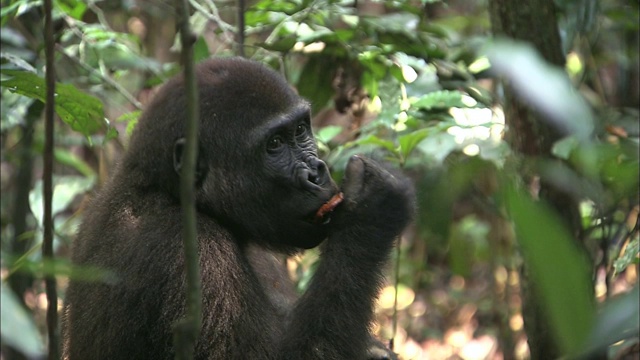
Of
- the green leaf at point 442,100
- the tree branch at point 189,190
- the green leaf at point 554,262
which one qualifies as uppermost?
the green leaf at point 554,262

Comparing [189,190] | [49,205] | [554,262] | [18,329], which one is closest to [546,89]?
[554,262]

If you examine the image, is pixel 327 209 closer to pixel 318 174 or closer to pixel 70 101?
pixel 318 174

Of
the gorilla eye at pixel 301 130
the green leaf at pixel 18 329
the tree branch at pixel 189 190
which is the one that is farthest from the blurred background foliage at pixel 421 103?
the green leaf at pixel 18 329

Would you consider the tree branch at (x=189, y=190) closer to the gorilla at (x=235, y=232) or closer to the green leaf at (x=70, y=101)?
the gorilla at (x=235, y=232)

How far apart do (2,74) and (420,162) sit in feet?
6.51

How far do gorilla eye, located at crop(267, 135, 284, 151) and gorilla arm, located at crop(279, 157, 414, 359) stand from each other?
1.07ft

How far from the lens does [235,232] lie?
3082mm

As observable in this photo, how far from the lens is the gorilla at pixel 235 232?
8.90ft

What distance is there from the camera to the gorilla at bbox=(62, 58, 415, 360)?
A: 8.90ft

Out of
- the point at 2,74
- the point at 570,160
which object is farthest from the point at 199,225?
the point at 570,160

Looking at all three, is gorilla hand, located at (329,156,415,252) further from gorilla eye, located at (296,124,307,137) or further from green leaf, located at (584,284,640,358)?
green leaf, located at (584,284,640,358)

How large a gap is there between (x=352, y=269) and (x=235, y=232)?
1.77 ft

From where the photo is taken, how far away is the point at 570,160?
140 inches

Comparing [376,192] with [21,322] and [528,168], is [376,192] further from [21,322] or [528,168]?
[21,322]
